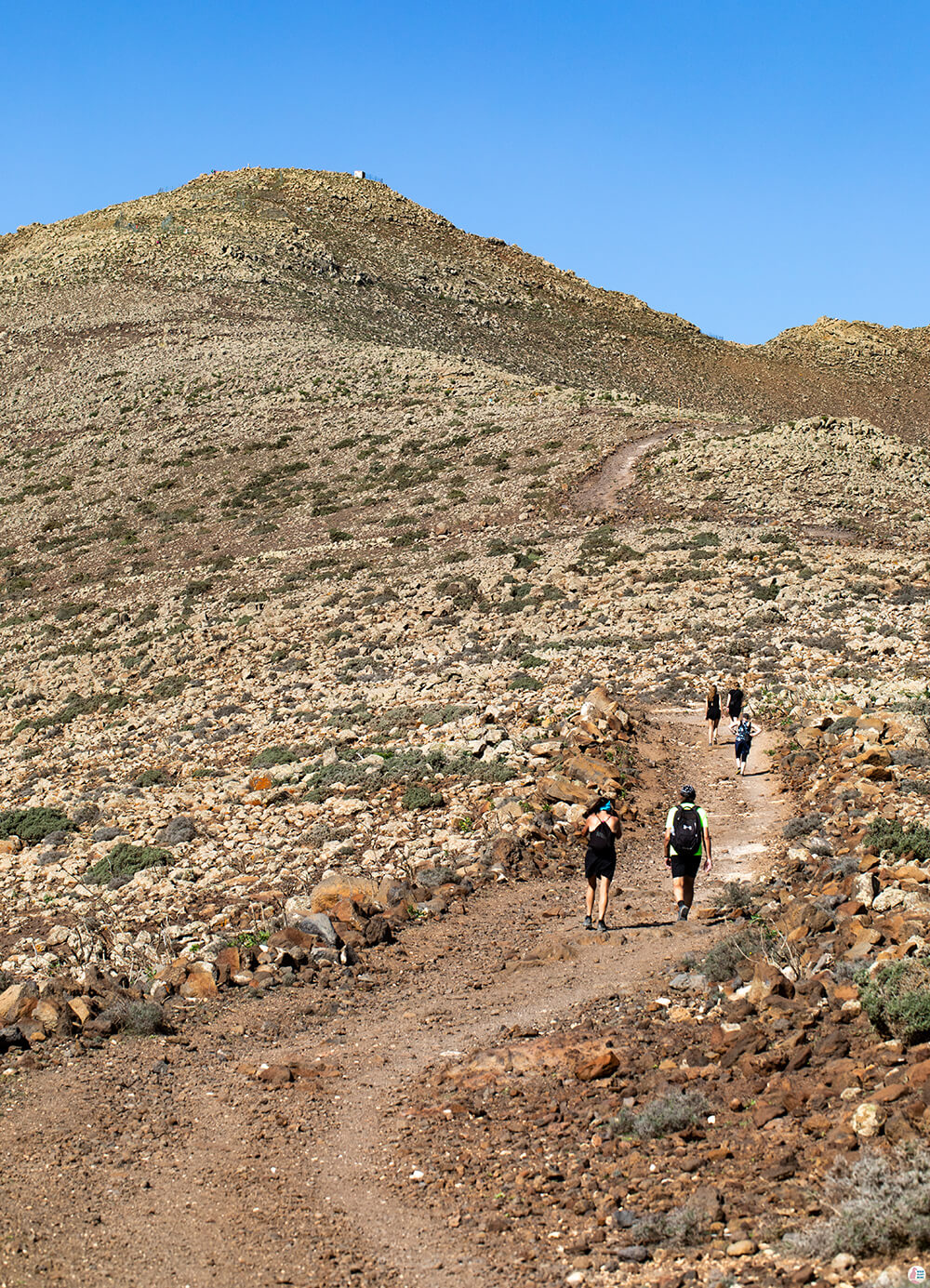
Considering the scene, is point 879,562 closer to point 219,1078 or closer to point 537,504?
point 537,504

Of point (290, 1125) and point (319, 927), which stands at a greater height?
point (319, 927)

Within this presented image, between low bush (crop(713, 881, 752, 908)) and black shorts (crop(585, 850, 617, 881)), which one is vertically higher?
black shorts (crop(585, 850, 617, 881))

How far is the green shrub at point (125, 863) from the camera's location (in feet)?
50.3

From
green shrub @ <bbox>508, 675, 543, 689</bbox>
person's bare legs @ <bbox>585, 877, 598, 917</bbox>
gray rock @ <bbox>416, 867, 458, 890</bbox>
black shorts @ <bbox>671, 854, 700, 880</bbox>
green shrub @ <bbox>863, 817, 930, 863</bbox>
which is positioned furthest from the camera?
green shrub @ <bbox>508, 675, 543, 689</bbox>

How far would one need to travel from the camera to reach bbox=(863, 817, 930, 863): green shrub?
10746 millimetres

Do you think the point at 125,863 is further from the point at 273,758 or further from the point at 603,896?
the point at 603,896

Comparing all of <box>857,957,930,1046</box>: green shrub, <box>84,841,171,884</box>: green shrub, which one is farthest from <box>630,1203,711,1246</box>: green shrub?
<box>84,841,171,884</box>: green shrub

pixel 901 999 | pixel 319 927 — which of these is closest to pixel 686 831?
pixel 319 927

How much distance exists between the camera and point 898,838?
11195 mm

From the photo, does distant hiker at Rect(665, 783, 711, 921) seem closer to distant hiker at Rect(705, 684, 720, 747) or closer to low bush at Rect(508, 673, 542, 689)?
distant hiker at Rect(705, 684, 720, 747)

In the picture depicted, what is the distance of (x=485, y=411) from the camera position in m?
49.7

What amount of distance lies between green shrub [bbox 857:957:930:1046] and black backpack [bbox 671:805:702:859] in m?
4.02

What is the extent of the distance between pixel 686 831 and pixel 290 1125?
5799 mm

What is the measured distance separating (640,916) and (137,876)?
7336 mm
